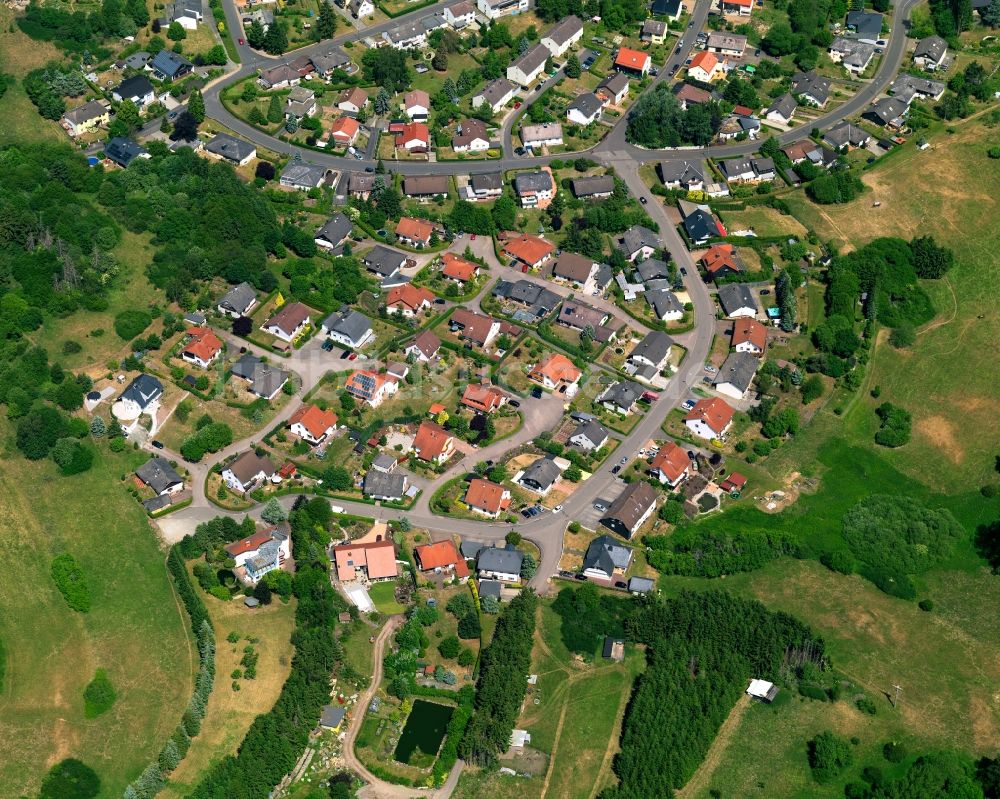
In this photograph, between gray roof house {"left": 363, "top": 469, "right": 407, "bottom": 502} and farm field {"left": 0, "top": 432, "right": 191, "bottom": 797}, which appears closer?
farm field {"left": 0, "top": 432, "right": 191, "bottom": 797}

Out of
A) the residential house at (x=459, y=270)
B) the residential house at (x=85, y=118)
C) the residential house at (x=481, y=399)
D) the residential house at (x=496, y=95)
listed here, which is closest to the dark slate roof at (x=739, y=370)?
the residential house at (x=481, y=399)

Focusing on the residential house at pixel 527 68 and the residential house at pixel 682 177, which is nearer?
the residential house at pixel 682 177

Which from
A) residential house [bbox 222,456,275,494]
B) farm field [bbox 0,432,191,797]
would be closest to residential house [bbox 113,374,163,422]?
farm field [bbox 0,432,191,797]

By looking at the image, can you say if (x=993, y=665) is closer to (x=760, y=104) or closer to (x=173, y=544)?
(x=173, y=544)

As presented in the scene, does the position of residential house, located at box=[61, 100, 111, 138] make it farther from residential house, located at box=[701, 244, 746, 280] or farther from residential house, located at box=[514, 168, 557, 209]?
residential house, located at box=[701, 244, 746, 280]

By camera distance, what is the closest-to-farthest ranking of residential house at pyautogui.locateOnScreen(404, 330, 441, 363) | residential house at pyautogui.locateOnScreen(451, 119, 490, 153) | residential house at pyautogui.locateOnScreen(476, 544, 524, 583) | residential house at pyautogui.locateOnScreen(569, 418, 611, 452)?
residential house at pyautogui.locateOnScreen(476, 544, 524, 583) → residential house at pyautogui.locateOnScreen(569, 418, 611, 452) → residential house at pyautogui.locateOnScreen(404, 330, 441, 363) → residential house at pyautogui.locateOnScreen(451, 119, 490, 153)

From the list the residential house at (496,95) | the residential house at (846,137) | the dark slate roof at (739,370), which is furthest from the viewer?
the residential house at (496,95)

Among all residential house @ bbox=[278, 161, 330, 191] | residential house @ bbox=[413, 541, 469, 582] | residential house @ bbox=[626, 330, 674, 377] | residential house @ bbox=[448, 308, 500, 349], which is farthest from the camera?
residential house @ bbox=[278, 161, 330, 191]

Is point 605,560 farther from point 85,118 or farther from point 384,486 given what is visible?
point 85,118

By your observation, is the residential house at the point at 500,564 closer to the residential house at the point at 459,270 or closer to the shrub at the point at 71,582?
the shrub at the point at 71,582
